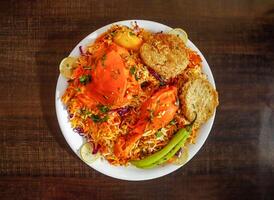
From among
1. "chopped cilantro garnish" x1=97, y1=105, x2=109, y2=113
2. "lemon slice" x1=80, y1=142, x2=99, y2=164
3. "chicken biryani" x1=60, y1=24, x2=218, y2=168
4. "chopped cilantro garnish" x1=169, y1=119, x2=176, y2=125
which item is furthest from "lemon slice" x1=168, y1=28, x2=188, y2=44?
"lemon slice" x1=80, y1=142, x2=99, y2=164

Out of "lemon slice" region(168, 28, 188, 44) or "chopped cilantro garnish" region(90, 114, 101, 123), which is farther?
"lemon slice" region(168, 28, 188, 44)

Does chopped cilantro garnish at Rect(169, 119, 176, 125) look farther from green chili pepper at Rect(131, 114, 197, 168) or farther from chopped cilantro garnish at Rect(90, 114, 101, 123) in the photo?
chopped cilantro garnish at Rect(90, 114, 101, 123)

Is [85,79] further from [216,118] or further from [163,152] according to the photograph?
[216,118]

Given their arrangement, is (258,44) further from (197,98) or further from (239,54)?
(197,98)

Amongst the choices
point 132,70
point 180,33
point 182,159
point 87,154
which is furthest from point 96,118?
point 180,33

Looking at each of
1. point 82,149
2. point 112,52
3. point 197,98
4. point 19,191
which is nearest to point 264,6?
point 197,98
